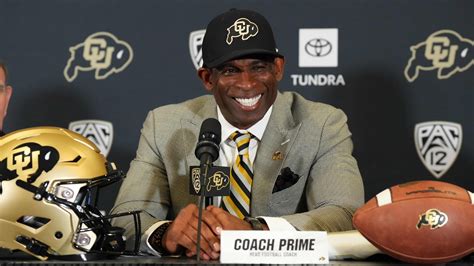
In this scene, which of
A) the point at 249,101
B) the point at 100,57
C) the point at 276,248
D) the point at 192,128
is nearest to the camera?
the point at 276,248

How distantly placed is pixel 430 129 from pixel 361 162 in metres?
0.23

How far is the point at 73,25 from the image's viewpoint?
285cm

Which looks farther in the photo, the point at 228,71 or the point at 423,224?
the point at 228,71

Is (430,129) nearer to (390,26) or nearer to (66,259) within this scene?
(390,26)

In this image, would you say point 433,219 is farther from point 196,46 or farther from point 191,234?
point 196,46

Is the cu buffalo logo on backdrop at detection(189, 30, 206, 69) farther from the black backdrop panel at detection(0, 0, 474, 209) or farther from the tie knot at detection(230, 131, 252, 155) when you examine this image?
the tie knot at detection(230, 131, 252, 155)

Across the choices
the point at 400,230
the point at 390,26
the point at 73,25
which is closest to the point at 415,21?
the point at 390,26

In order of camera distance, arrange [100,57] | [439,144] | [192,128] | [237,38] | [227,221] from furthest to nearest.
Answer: [100,57]
[439,144]
[192,128]
[237,38]
[227,221]

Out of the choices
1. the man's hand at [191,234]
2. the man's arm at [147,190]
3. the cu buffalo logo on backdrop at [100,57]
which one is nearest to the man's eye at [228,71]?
the man's arm at [147,190]

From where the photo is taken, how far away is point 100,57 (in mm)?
2836

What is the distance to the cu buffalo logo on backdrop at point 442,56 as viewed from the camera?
2725 mm

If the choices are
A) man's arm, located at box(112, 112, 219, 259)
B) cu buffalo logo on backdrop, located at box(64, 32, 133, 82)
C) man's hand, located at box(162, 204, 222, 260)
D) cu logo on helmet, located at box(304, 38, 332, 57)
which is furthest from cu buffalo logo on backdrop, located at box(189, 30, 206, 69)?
man's hand, located at box(162, 204, 222, 260)

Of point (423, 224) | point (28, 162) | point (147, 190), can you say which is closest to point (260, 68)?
point (147, 190)

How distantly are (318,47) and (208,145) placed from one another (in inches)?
44.1
